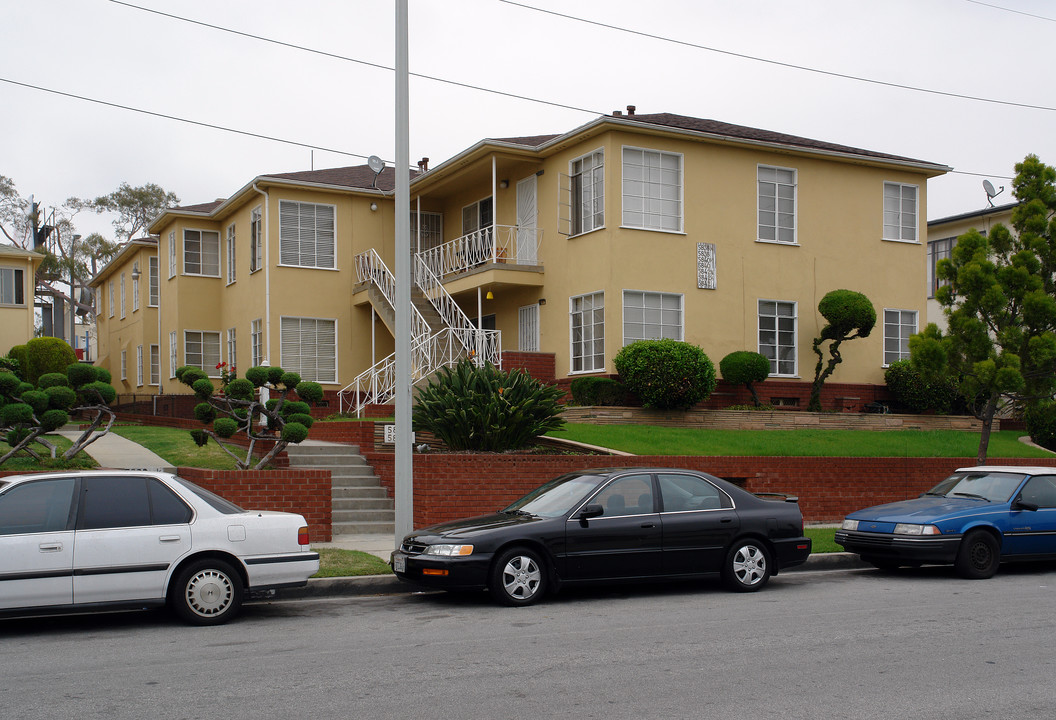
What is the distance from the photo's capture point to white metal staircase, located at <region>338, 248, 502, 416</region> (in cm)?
2286

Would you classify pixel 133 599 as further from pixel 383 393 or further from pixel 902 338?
pixel 902 338

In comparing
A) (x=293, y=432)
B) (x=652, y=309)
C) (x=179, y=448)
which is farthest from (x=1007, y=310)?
(x=179, y=448)

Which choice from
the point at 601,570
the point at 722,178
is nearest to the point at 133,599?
the point at 601,570

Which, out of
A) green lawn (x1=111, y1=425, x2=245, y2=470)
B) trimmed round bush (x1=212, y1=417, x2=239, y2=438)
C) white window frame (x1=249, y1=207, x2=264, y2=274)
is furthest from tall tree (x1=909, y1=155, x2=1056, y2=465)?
white window frame (x1=249, y1=207, x2=264, y2=274)

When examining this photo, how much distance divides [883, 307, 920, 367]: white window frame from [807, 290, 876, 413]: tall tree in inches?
69.6

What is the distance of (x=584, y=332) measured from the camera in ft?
75.2

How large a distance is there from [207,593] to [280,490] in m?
4.69

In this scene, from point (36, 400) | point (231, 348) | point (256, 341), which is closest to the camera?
point (36, 400)

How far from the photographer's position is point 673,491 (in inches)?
433

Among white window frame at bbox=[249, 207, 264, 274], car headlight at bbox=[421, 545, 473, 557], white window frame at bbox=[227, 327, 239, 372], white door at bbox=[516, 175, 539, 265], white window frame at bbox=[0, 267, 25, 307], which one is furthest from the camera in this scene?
white window frame at bbox=[0, 267, 25, 307]

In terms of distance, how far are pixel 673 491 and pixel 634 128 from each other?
13.1 metres

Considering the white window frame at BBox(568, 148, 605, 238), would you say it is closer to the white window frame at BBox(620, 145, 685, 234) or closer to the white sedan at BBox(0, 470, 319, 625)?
the white window frame at BBox(620, 145, 685, 234)

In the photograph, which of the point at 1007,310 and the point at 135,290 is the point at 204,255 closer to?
the point at 135,290

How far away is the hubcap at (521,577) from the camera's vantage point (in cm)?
998
